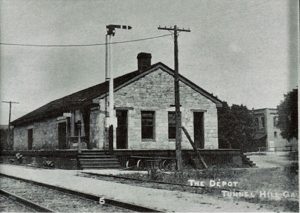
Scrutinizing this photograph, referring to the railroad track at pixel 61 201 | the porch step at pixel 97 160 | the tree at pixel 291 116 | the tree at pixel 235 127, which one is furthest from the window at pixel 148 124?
the tree at pixel 235 127

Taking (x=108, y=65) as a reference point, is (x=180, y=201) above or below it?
below

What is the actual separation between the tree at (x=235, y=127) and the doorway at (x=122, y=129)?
1791cm

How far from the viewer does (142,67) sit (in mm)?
23547

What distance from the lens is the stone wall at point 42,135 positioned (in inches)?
1085

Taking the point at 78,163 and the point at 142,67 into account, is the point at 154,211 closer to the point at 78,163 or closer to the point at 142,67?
the point at 78,163

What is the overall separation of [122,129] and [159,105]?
222 cm

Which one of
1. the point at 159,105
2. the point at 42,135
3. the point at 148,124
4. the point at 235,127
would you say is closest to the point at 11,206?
the point at 148,124

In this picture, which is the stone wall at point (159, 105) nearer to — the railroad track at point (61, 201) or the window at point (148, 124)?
the window at point (148, 124)

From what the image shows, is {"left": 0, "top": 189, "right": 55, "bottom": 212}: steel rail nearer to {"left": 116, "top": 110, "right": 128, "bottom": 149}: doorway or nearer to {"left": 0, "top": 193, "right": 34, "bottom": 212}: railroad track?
{"left": 0, "top": 193, "right": 34, "bottom": 212}: railroad track

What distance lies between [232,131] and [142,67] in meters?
19.3

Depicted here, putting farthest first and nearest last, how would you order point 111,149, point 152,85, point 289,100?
point 152,85, point 111,149, point 289,100

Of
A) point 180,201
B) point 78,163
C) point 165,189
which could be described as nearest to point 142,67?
point 78,163

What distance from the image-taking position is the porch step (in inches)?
733

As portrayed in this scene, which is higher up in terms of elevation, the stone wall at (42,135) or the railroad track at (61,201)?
the stone wall at (42,135)
